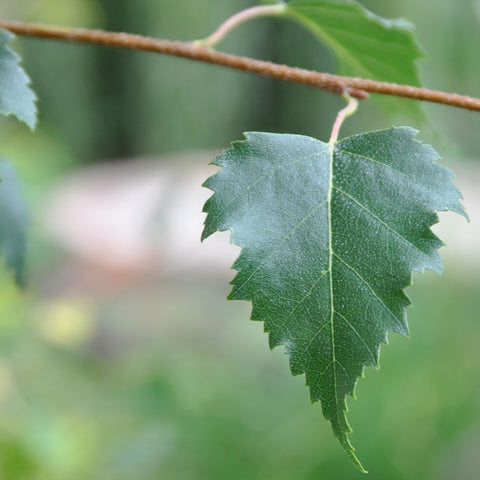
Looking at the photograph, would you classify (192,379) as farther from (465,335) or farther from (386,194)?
(386,194)

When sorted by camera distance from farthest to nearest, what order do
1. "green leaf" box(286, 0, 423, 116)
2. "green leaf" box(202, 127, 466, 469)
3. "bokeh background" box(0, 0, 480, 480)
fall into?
"bokeh background" box(0, 0, 480, 480) → "green leaf" box(286, 0, 423, 116) → "green leaf" box(202, 127, 466, 469)

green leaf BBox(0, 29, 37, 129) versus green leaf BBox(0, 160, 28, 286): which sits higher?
green leaf BBox(0, 160, 28, 286)

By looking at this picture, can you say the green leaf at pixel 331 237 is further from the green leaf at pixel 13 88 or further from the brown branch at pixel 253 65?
the green leaf at pixel 13 88

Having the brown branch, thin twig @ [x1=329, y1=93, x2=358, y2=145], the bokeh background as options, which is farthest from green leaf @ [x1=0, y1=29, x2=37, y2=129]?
the bokeh background

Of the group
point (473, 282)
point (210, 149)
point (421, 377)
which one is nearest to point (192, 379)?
point (421, 377)

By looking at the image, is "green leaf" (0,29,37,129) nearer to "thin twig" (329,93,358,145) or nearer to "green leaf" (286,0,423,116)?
"thin twig" (329,93,358,145)
